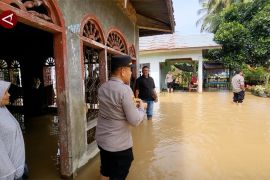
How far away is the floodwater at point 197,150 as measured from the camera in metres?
3.99

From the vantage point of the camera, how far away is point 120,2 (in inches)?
243

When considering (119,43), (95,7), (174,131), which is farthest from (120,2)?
(174,131)

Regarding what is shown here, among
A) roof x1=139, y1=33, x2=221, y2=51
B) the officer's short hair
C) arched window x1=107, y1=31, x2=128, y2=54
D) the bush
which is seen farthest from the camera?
roof x1=139, y1=33, x2=221, y2=51

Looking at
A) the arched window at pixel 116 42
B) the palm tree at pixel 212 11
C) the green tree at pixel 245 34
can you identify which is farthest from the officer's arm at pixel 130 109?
the palm tree at pixel 212 11

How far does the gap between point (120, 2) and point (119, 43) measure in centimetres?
106

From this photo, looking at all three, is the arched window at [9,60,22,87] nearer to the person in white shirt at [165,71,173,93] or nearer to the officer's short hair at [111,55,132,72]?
the officer's short hair at [111,55,132,72]

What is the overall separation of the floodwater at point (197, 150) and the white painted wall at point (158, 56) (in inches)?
384

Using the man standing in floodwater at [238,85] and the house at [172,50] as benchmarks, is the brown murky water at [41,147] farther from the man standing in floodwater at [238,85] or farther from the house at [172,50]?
the house at [172,50]

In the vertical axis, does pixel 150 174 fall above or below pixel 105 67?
below

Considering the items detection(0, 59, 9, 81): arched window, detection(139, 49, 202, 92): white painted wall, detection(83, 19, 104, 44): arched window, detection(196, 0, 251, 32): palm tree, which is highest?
detection(196, 0, 251, 32): palm tree

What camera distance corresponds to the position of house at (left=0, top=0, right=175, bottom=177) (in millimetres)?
3551

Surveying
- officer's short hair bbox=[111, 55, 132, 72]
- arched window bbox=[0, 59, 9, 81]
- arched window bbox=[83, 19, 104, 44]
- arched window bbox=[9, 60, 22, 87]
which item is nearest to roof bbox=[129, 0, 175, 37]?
arched window bbox=[83, 19, 104, 44]

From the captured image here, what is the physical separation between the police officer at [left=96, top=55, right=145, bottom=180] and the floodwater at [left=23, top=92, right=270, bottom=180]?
4.51 feet

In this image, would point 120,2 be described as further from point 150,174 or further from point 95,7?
point 150,174
